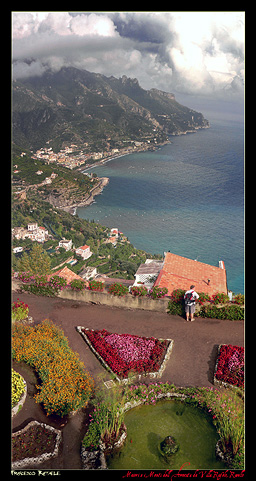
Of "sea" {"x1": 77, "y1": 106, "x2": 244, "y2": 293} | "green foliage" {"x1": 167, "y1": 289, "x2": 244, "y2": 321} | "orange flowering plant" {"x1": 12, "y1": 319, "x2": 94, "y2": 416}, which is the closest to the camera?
"orange flowering plant" {"x1": 12, "y1": 319, "x2": 94, "y2": 416}

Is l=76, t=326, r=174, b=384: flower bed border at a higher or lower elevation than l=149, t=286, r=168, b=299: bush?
lower

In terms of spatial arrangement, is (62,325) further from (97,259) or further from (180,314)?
(97,259)

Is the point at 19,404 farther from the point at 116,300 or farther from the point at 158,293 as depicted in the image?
the point at 158,293

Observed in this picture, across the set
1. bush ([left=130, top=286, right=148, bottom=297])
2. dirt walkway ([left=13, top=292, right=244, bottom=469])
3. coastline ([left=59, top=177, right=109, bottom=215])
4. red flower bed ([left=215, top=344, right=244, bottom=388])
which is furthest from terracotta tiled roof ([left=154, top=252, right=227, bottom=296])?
coastline ([left=59, top=177, right=109, bottom=215])

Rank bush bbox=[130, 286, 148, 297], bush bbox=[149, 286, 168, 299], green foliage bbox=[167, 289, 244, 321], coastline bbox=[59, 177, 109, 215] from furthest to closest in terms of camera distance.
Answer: coastline bbox=[59, 177, 109, 215] < bush bbox=[130, 286, 148, 297] < bush bbox=[149, 286, 168, 299] < green foliage bbox=[167, 289, 244, 321]

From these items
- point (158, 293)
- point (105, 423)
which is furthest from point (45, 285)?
point (105, 423)

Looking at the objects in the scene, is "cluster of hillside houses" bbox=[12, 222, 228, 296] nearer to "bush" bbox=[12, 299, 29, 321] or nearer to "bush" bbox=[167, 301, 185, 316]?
"bush" bbox=[167, 301, 185, 316]

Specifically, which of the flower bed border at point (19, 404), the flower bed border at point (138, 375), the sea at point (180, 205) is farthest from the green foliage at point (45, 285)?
the sea at point (180, 205)
